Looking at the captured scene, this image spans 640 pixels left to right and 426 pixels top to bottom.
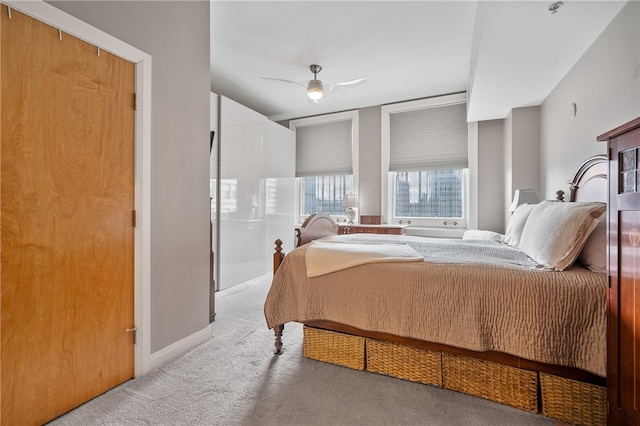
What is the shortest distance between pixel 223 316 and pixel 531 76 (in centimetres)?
409

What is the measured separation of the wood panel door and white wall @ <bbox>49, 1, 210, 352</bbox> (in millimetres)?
165

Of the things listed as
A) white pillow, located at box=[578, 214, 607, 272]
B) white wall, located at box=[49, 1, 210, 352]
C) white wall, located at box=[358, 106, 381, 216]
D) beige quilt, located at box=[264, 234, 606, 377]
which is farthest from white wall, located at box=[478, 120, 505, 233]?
white wall, located at box=[49, 1, 210, 352]

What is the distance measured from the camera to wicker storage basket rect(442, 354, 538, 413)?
1.55m

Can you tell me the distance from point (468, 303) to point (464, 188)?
3.50m

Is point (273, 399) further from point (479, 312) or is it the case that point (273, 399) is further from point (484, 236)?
point (484, 236)

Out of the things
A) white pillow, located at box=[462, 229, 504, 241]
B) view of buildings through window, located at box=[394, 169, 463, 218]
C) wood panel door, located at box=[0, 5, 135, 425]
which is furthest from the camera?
view of buildings through window, located at box=[394, 169, 463, 218]

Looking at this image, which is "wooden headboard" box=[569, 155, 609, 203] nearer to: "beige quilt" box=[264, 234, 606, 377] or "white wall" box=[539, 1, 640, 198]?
"white wall" box=[539, 1, 640, 198]

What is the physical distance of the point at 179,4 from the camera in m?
2.16

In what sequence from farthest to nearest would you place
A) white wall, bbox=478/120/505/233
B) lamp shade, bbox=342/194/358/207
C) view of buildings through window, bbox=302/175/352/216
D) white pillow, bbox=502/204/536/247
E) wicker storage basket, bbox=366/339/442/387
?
view of buildings through window, bbox=302/175/352/216 → lamp shade, bbox=342/194/358/207 → white wall, bbox=478/120/505/233 → white pillow, bbox=502/204/536/247 → wicker storage basket, bbox=366/339/442/387

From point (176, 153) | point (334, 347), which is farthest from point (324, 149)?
point (334, 347)

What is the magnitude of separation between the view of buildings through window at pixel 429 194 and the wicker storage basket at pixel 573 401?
342 cm

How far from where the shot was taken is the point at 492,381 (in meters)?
1.63

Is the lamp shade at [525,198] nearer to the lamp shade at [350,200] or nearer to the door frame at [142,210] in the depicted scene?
the lamp shade at [350,200]

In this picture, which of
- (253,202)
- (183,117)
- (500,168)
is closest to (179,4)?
(183,117)
